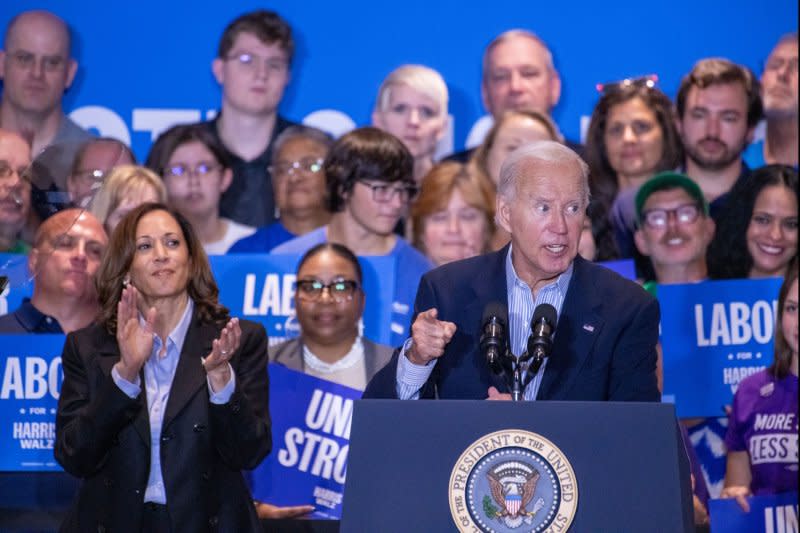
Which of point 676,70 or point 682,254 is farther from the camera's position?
point 676,70

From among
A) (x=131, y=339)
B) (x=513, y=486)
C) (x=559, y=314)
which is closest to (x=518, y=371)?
(x=513, y=486)

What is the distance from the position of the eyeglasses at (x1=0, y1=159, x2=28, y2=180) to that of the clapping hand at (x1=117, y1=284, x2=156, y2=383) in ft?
1.52

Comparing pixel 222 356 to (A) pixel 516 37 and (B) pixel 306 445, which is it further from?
(A) pixel 516 37

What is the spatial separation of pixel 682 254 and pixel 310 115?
2.42 m

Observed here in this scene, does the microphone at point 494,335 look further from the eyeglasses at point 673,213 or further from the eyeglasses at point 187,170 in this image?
the eyeglasses at point 187,170

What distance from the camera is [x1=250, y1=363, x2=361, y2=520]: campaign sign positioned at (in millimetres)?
5098

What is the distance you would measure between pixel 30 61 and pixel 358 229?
2.21m

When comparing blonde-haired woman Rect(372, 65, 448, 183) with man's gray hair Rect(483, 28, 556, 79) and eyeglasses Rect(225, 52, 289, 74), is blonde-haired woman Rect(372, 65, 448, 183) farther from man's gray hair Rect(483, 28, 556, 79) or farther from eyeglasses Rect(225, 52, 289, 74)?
eyeglasses Rect(225, 52, 289, 74)

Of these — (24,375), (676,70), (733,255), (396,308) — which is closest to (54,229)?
(24,375)

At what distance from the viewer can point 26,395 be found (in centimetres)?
526

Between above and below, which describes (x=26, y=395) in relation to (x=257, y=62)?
below

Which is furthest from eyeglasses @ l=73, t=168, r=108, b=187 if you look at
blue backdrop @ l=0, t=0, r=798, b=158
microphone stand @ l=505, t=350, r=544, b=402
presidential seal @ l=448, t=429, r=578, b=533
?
blue backdrop @ l=0, t=0, r=798, b=158

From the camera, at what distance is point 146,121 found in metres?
7.16

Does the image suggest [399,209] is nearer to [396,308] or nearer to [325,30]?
[396,308]
